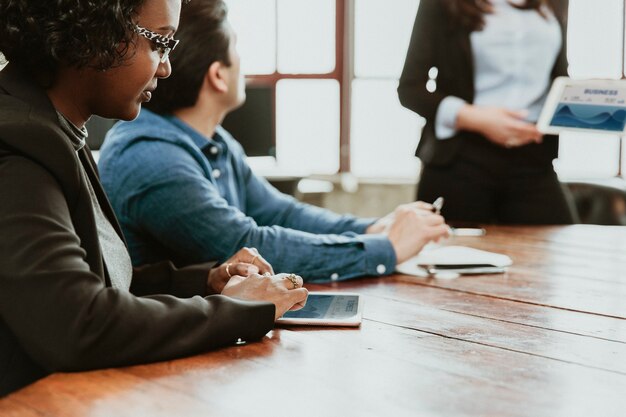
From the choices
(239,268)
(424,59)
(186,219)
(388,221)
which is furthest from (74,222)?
(424,59)

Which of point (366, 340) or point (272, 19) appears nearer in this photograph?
point (366, 340)

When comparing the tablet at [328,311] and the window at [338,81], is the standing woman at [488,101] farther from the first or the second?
the window at [338,81]

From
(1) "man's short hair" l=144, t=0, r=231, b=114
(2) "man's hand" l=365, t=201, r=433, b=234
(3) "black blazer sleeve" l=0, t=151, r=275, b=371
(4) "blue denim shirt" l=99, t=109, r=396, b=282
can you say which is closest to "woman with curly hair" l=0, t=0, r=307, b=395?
(3) "black blazer sleeve" l=0, t=151, r=275, b=371

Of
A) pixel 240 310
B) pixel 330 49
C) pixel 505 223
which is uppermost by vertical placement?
pixel 330 49

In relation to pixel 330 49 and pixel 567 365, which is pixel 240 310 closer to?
pixel 567 365

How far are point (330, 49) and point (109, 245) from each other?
3.70 metres

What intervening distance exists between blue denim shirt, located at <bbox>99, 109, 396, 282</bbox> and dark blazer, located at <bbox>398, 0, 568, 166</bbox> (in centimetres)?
70

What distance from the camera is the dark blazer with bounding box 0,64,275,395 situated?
98cm

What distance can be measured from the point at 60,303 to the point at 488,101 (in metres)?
1.77

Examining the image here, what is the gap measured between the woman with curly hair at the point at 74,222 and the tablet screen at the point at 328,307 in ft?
0.19

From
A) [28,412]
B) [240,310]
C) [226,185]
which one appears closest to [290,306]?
[240,310]

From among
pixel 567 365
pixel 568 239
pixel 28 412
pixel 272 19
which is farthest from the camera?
pixel 272 19

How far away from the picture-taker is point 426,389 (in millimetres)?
994

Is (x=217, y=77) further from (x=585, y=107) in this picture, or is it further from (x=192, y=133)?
(x=585, y=107)
